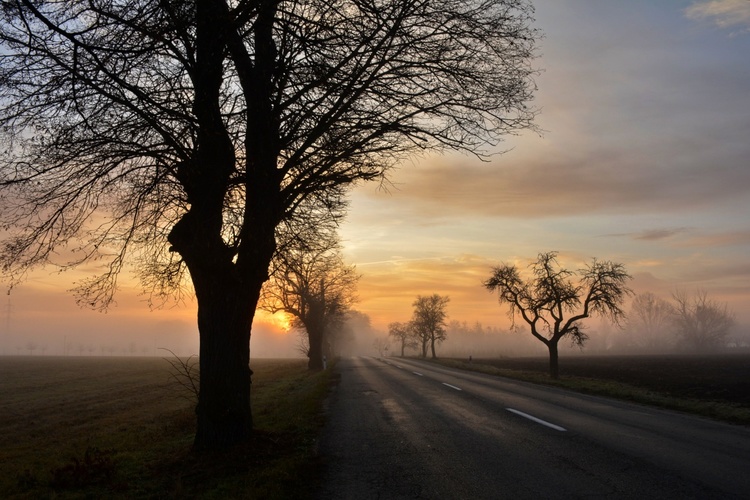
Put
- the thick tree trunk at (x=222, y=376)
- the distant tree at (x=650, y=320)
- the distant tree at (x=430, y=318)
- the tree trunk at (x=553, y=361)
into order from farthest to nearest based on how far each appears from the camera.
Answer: the distant tree at (x=650, y=320), the distant tree at (x=430, y=318), the tree trunk at (x=553, y=361), the thick tree trunk at (x=222, y=376)

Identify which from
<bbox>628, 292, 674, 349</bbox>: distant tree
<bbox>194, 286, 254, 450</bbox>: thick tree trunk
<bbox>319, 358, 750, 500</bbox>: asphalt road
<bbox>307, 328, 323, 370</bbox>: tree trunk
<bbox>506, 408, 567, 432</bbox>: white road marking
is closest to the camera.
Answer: <bbox>319, 358, 750, 500</bbox>: asphalt road

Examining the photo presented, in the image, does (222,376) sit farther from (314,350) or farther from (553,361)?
(314,350)

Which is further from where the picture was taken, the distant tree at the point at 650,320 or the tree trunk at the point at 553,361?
the distant tree at the point at 650,320

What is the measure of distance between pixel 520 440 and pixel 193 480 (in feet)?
16.6

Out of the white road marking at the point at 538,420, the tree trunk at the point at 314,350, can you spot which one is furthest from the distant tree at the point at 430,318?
the white road marking at the point at 538,420

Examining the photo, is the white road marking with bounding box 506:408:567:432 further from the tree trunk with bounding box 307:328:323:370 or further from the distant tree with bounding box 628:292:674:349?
the distant tree with bounding box 628:292:674:349

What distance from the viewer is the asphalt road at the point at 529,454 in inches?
213

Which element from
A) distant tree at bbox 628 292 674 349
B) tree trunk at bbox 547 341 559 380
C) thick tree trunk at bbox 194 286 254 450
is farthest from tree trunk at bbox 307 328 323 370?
distant tree at bbox 628 292 674 349

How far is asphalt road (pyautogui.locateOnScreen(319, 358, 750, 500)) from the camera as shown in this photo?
542 cm

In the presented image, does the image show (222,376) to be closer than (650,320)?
Yes

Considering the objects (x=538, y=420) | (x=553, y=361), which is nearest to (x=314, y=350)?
(x=553, y=361)

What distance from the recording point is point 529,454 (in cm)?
700

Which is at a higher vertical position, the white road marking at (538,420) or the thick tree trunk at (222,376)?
the thick tree trunk at (222,376)

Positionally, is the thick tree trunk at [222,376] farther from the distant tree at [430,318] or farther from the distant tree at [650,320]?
the distant tree at [650,320]
